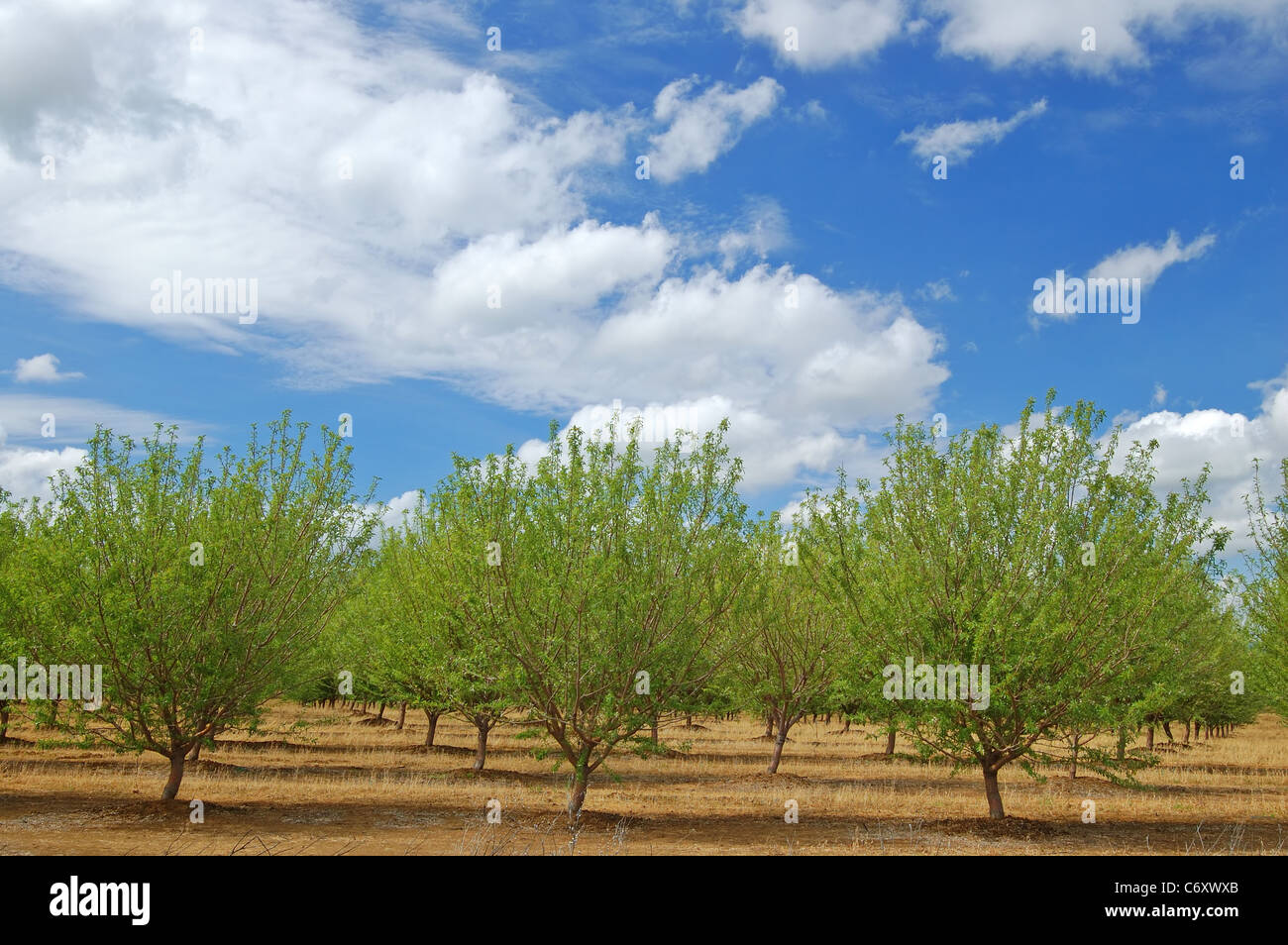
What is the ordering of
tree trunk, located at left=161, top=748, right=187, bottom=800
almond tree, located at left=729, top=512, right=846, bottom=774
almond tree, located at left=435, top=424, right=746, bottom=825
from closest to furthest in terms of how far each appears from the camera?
almond tree, located at left=435, top=424, right=746, bottom=825 < tree trunk, located at left=161, top=748, right=187, bottom=800 < almond tree, located at left=729, top=512, right=846, bottom=774

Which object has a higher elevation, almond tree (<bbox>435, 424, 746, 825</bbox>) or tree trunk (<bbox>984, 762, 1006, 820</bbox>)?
almond tree (<bbox>435, 424, 746, 825</bbox>)

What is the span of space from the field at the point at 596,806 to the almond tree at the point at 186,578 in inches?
58.3

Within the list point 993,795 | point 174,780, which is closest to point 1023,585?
point 993,795

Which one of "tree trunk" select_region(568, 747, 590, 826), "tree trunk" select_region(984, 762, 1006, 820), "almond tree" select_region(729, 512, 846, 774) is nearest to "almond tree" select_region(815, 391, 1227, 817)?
"tree trunk" select_region(984, 762, 1006, 820)

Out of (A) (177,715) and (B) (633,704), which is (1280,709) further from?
(A) (177,715)

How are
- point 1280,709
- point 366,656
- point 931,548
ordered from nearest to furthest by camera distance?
point 931,548 < point 1280,709 < point 366,656

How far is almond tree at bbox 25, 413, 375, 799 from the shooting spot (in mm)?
16125

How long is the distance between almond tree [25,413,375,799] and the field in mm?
1482

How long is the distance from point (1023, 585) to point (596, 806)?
426 inches

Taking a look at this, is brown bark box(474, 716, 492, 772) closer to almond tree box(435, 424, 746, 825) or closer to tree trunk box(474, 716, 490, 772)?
tree trunk box(474, 716, 490, 772)

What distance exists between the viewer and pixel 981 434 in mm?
17516

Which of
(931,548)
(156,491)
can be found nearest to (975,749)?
(931,548)

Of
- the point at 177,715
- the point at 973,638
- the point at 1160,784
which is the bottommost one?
the point at 1160,784
